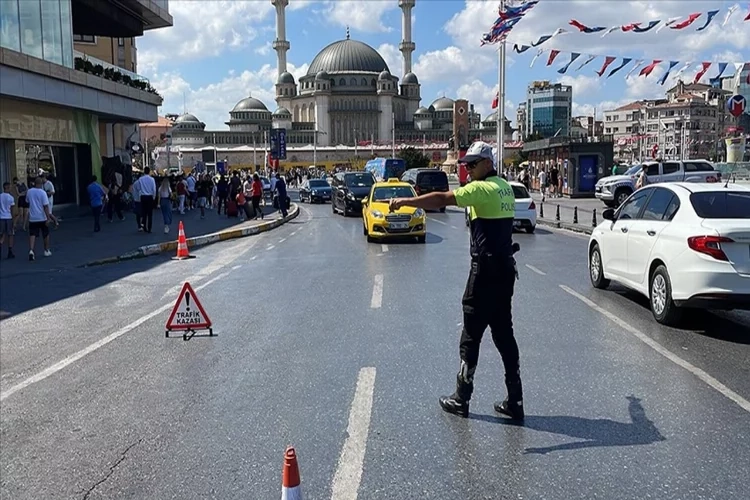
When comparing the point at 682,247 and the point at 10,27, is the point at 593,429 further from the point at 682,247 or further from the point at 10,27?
the point at 10,27

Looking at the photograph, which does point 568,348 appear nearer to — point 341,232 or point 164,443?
point 164,443

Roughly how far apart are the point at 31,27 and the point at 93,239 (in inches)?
364

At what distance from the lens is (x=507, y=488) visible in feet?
13.8

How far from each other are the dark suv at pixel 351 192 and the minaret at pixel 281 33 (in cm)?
10737

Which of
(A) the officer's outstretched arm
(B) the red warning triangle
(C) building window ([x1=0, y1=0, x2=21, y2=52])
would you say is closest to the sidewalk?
(C) building window ([x1=0, y1=0, x2=21, y2=52])

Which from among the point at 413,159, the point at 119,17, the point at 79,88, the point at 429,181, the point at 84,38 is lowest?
the point at 429,181

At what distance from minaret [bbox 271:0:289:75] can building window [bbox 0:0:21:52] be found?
115760 millimetres

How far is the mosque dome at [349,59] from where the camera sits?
14700 centimetres

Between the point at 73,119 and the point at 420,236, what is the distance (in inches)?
705

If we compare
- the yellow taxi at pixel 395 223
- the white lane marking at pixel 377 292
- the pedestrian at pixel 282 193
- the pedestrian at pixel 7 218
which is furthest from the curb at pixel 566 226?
the pedestrian at pixel 7 218

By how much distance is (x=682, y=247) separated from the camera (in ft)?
26.5

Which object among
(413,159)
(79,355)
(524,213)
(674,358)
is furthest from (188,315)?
(413,159)

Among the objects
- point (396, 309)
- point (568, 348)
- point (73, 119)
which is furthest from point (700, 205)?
point (73, 119)

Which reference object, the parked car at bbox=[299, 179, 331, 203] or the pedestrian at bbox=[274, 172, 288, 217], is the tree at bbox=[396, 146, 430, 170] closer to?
the parked car at bbox=[299, 179, 331, 203]
